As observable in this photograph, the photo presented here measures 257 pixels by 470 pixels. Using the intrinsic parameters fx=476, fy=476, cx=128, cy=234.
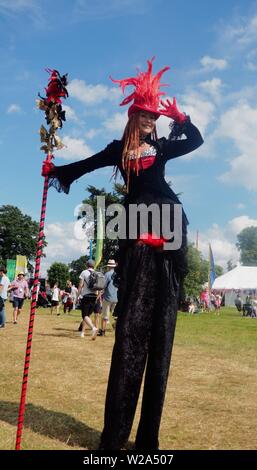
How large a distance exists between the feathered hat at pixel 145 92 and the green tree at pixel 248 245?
96.8 m

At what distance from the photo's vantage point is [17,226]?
90000 mm

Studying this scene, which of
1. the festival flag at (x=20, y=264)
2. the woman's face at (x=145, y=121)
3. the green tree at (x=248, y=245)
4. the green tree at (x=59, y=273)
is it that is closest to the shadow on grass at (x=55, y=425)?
the woman's face at (x=145, y=121)

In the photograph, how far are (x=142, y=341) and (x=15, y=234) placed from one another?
8796 cm

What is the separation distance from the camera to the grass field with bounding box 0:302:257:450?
4219 millimetres

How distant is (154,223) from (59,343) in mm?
7865

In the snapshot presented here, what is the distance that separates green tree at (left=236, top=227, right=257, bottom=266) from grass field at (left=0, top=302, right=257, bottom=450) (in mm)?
91090

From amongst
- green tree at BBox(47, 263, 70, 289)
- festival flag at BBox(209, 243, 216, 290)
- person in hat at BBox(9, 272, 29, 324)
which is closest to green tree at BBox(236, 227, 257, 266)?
green tree at BBox(47, 263, 70, 289)

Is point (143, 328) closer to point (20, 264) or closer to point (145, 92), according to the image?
point (145, 92)

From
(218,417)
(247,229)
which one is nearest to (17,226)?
(247,229)

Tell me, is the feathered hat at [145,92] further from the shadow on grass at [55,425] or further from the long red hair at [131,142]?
the shadow on grass at [55,425]

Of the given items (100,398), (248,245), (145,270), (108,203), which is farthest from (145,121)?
(248,245)

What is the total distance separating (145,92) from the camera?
4.07 m

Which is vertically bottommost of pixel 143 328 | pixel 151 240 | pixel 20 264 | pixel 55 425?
pixel 55 425
